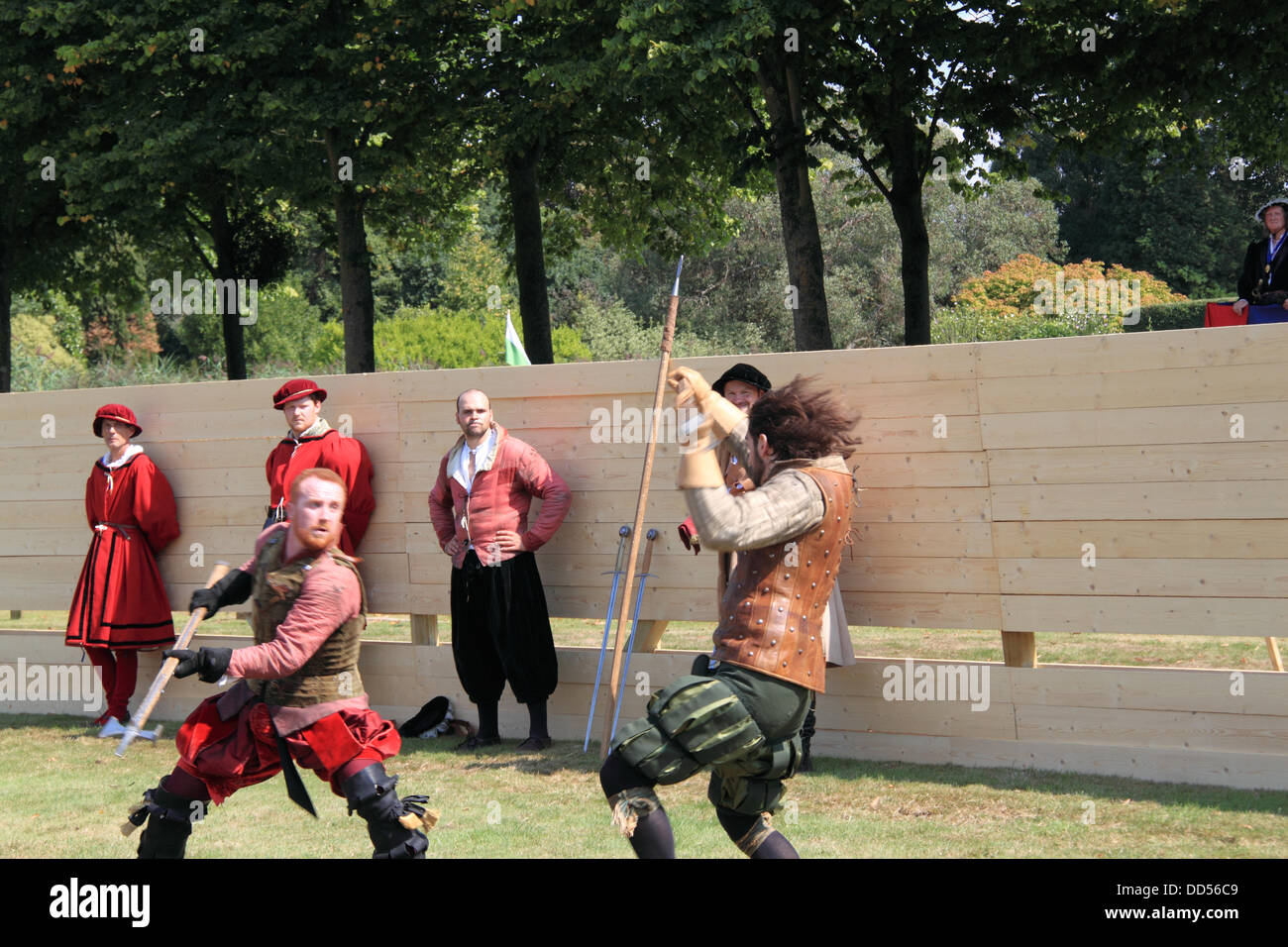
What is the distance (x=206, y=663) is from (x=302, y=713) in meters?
0.48

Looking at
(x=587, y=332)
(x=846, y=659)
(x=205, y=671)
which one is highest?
(x=587, y=332)

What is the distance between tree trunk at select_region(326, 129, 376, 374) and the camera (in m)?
16.7

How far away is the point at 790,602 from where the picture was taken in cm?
405

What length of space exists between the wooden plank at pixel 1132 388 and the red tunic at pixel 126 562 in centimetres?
565

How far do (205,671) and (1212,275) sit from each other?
45.8m

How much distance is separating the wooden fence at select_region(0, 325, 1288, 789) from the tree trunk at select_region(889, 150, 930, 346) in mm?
7793

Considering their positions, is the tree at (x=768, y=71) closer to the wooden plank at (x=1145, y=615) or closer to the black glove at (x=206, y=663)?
the wooden plank at (x=1145, y=615)

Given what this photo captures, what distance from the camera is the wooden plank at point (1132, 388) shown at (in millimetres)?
6461

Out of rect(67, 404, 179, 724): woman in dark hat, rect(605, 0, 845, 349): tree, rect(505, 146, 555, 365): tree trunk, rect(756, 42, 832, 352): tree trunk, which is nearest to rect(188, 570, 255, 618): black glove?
rect(67, 404, 179, 724): woman in dark hat

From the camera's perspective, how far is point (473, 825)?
6.21 metres

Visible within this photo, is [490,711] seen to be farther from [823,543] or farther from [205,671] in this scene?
[823,543]

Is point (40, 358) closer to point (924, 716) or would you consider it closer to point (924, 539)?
point (924, 539)
